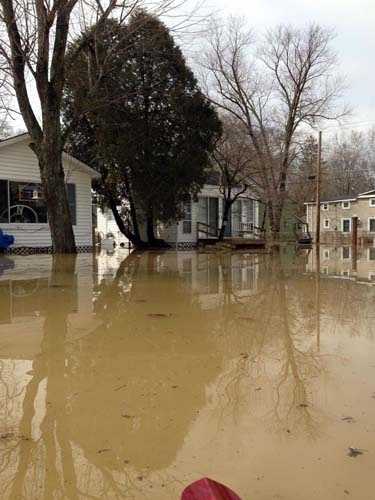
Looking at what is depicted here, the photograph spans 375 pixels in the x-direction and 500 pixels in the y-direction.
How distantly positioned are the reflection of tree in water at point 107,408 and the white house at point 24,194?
506 inches

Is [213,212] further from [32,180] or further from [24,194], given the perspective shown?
[24,194]

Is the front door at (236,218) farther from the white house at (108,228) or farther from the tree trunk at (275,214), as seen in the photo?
the white house at (108,228)

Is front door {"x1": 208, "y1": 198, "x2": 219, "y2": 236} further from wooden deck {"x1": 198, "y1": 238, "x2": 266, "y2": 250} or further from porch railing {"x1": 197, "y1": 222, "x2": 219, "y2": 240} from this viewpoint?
wooden deck {"x1": 198, "y1": 238, "x2": 266, "y2": 250}

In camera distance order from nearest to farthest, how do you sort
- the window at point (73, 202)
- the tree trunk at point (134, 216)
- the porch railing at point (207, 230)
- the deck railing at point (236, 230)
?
1. the window at point (73, 202)
2. the tree trunk at point (134, 216)
3. the porch railing at point (207, 230)
4. the deck railing at point (236, 230)

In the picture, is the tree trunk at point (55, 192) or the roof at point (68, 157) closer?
the tree trunk at point (55, 192)

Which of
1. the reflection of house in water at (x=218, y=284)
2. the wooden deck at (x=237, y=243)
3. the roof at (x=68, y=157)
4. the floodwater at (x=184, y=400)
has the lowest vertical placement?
the floodwater at (x=184, y=400)

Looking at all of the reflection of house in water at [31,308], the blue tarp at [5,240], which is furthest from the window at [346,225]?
the reflection of house in water at [31,308]

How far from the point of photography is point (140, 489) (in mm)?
1751

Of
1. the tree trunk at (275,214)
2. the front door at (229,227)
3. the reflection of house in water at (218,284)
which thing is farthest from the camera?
the front door at (229,227)

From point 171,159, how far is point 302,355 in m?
16.2

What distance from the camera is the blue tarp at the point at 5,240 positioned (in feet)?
51.0

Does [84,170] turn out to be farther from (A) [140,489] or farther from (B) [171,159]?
(A) [140,489]

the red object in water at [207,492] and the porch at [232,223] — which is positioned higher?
the porch at [232,223]

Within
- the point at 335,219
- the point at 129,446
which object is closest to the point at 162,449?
the point at 129,446
